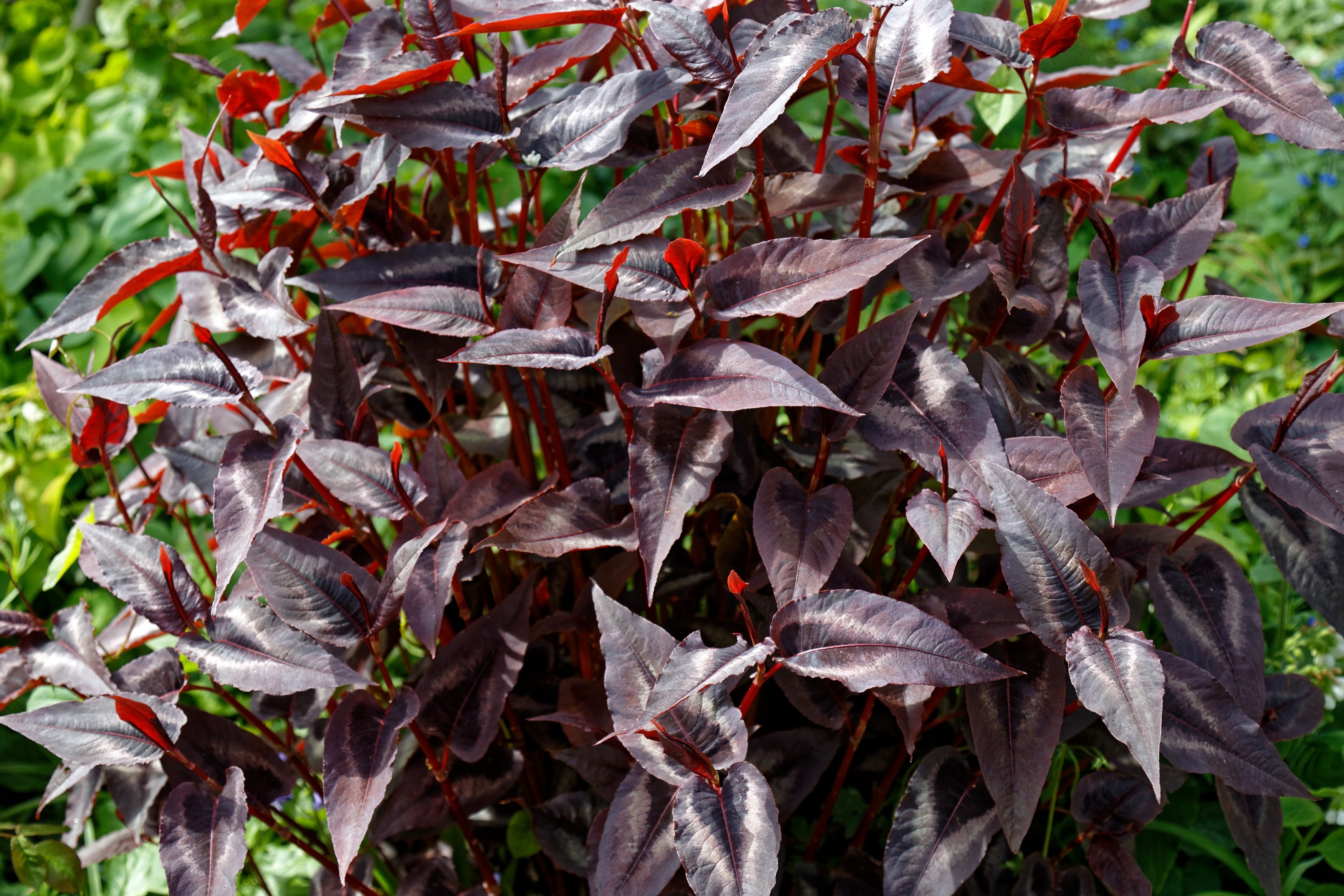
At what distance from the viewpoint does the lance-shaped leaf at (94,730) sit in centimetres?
93

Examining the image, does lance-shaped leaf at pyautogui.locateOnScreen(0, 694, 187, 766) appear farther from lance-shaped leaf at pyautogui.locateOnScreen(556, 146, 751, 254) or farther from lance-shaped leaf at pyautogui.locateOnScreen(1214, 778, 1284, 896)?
lance-shaped leaf at pyautogui.locateOnScreen(1214, 778, 1284, 896)

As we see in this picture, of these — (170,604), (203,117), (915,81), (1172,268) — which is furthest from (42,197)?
(1172,268)

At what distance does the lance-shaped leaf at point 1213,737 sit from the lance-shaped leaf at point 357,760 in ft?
2.36

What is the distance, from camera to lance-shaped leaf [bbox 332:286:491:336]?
0.94 metres

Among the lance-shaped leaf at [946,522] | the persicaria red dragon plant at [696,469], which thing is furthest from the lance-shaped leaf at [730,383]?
the lance-shaped leaf at [946,522]

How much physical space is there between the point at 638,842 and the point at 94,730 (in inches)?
21.6

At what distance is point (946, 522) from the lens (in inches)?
32.2

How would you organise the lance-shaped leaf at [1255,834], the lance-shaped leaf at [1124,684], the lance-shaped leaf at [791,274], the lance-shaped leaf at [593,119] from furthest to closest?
the lance-shaped leaf at [1255,834]
the lance-shaped leaf at [593,119]
the lance-shaped leaf at [791,274]
the lance-shaped leaf at [1124,684]

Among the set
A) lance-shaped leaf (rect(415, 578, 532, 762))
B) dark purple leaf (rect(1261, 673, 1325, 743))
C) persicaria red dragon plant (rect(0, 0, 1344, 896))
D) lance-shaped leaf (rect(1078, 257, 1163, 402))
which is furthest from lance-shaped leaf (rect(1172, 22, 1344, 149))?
lance-shaped leaf (rect(415, 578, 532, 762))

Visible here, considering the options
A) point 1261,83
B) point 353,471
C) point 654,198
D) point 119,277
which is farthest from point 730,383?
point 119,277

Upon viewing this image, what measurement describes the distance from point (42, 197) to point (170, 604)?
2.40m

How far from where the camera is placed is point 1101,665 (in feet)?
2.61

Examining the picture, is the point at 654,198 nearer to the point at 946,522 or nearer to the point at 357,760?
the point at 946,522

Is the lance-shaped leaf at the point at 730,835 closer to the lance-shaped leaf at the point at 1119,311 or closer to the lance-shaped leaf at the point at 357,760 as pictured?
the lance-shaped leaf at the point at 357,760
